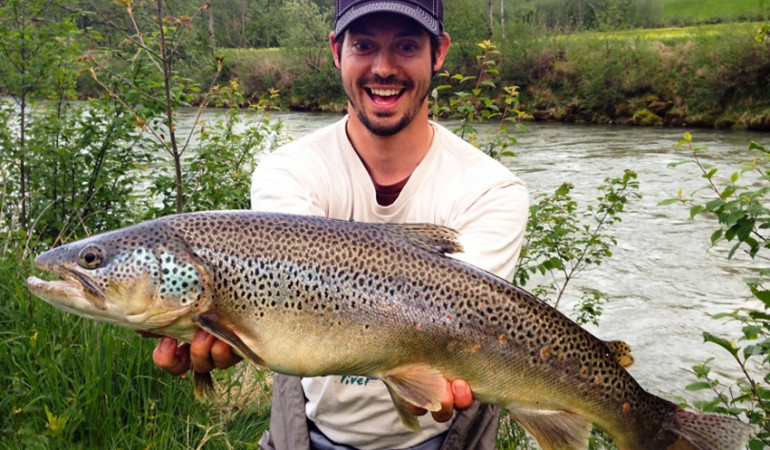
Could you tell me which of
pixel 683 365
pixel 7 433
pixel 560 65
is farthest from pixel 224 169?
pixel 560 65

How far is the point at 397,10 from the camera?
2.68m

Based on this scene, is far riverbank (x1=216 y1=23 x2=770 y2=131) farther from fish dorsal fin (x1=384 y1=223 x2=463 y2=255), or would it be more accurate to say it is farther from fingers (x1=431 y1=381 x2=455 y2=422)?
fingers (x1=431 y1=381 x2=455 y2=422)

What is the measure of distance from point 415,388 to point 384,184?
3.00ft

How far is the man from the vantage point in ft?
8.43

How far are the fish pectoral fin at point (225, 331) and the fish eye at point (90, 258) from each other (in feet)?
1.19

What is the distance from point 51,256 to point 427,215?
4.42 feet

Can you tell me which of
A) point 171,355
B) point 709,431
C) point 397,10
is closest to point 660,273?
point 709,431

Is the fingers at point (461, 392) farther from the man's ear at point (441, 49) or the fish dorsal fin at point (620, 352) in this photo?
the man's ear at point (441, 49)

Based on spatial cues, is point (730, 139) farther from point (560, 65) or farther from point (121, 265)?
point (121, 265)

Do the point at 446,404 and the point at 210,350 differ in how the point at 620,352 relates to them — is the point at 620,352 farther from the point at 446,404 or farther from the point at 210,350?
the point at 210,350

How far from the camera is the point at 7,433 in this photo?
3.36 metres

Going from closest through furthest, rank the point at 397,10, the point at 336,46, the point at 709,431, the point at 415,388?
the point at 415,388 → the point at 709,431 → the point at 397,10 → the point at 336,46

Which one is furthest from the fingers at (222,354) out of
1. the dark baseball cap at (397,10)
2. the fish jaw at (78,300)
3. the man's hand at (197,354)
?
the dark baseball cap at (397,10)

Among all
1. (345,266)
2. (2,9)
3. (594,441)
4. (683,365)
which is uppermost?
(2,9)
